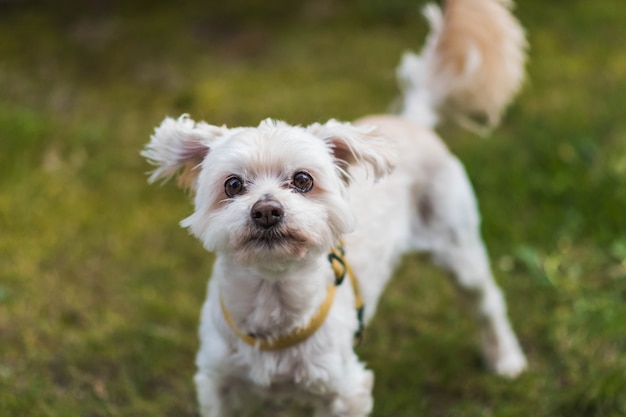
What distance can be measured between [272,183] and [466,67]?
1.88m

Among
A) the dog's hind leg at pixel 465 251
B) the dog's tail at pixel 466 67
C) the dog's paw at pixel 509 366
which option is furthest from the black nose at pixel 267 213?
the dog's paw at pixel 509 366

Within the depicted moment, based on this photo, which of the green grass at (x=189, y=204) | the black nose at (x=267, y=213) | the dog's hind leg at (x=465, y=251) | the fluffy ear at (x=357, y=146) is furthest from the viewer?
the green grass at (x=189, y=204)

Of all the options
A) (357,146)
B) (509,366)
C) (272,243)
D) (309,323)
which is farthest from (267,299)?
(509,366)

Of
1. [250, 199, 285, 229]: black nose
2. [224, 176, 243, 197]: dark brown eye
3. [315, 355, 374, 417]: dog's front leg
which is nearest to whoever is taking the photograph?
[250, 199, 285, 229]: black nose

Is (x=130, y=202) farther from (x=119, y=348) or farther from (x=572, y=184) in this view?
(x=572, y=184)

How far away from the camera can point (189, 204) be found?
5.41m

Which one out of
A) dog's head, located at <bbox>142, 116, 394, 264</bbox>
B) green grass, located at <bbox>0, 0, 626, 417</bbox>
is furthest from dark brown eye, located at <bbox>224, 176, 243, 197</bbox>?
green grass, located at <bbox>0, 0, 626, 417</bbox>

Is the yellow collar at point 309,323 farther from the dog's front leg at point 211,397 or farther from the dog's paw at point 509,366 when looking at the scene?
the dog's paw at point 509,366

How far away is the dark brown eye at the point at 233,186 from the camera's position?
104 inches

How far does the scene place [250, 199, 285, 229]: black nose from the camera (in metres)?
2.47

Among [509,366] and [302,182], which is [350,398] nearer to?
[302,182]

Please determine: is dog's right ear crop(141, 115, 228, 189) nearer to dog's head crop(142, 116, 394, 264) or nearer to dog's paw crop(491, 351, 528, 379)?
dog's head crop(142, 116, 394, 264)

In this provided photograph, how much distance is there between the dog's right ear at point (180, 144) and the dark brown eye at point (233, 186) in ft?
0.77

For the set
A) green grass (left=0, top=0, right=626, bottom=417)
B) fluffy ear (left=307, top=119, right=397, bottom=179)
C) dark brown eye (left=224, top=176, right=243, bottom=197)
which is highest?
fluffy ear (left=307, top=119, right=397, bottom=179)
